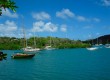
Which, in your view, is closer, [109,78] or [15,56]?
[109,78]

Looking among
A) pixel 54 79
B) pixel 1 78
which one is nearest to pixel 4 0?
pixel 54 79

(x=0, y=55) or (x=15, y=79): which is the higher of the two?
(x=0, y=55)

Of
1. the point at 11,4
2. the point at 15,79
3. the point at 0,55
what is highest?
the point at 11,4

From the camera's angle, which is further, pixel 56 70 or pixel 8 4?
pixel 56 70

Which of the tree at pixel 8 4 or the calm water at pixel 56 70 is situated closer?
the tree at pixel 8 4

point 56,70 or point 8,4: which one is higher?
point 8,4

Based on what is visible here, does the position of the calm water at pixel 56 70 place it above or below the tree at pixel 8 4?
below

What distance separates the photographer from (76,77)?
4438cm

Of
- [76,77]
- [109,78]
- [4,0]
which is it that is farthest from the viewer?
[76,77]

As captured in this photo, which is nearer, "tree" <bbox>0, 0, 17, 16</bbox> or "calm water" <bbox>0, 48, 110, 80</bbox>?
"tree" <bbox>0, 0, 17, 16</bbox>

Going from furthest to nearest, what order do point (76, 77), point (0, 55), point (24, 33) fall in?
1. point (24, 33)
2. point (76, 77)
3. point (0, 55)

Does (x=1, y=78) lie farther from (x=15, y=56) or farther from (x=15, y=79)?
(x=15, y=56)

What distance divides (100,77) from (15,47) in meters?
161

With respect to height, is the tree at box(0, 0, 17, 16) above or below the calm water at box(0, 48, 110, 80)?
above
